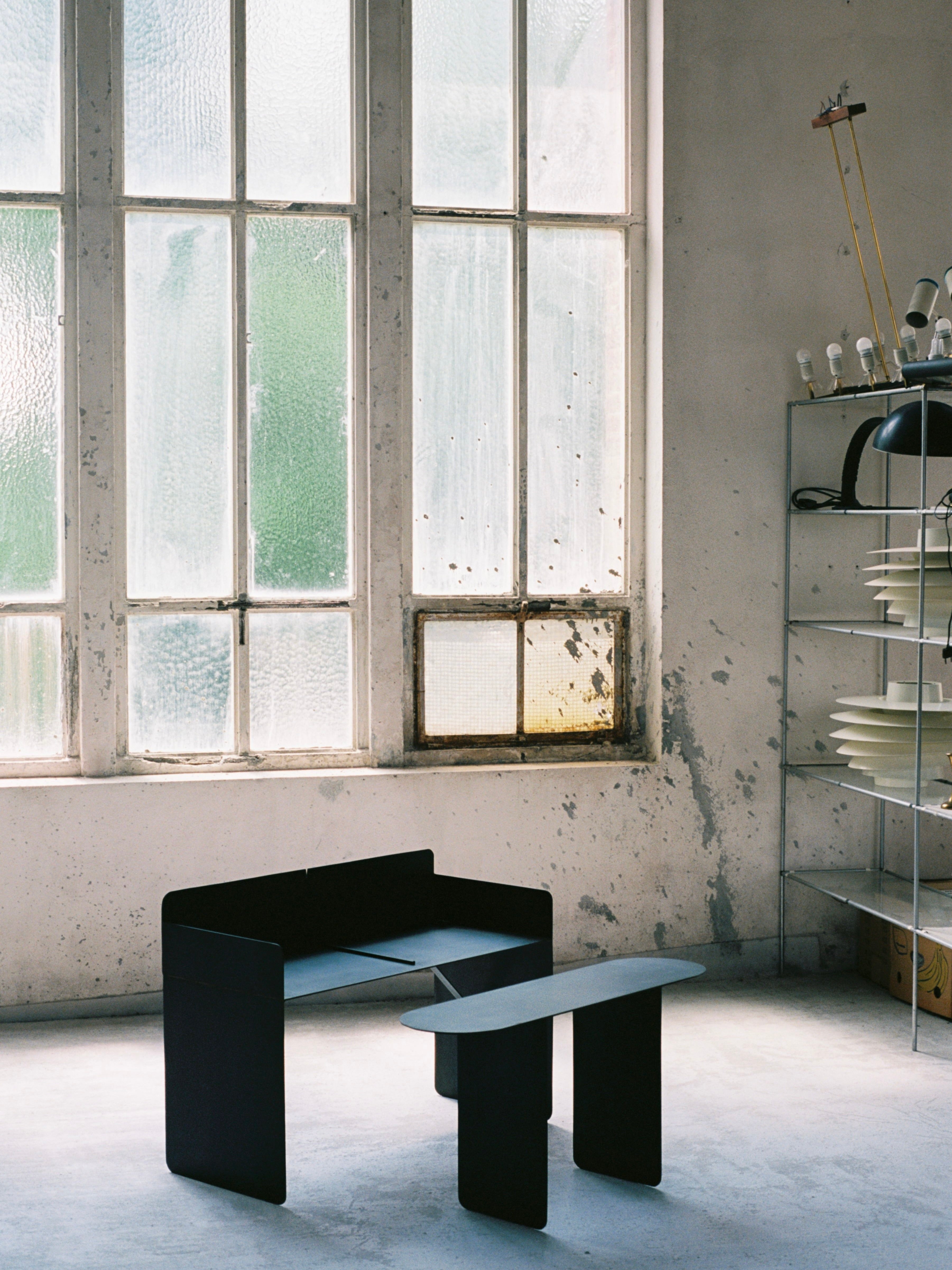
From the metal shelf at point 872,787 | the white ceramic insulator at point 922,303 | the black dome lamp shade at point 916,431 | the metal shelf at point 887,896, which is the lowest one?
the metal shelf at point 887,896

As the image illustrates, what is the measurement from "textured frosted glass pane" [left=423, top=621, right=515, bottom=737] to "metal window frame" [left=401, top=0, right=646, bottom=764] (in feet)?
0.10

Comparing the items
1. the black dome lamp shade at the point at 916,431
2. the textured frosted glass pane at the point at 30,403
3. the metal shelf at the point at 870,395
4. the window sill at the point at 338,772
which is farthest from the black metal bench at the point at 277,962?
the metal shelf at the point at 870,395

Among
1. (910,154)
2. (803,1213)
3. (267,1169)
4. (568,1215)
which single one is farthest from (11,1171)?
(910,154)

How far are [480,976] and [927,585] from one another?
5.82 feet

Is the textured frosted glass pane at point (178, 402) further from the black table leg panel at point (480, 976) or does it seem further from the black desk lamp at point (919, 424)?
the black desk lamp at point (919, 424)

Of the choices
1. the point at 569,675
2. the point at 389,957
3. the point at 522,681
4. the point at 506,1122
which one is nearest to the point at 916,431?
the point at 569,675

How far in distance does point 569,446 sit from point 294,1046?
7.24 ft

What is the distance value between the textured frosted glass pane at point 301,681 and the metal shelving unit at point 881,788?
155 cm

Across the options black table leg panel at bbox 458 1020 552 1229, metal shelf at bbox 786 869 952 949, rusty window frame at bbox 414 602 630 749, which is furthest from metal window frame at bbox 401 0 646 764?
black table leg panel at bbox 458 1020 552 1229

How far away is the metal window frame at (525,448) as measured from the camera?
4.47 metres

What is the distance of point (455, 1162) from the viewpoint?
3.19 meters

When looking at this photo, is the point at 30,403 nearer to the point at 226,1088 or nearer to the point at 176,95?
the point at 176,95

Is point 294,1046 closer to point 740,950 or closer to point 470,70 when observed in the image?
point 740,950

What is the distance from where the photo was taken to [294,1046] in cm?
399
